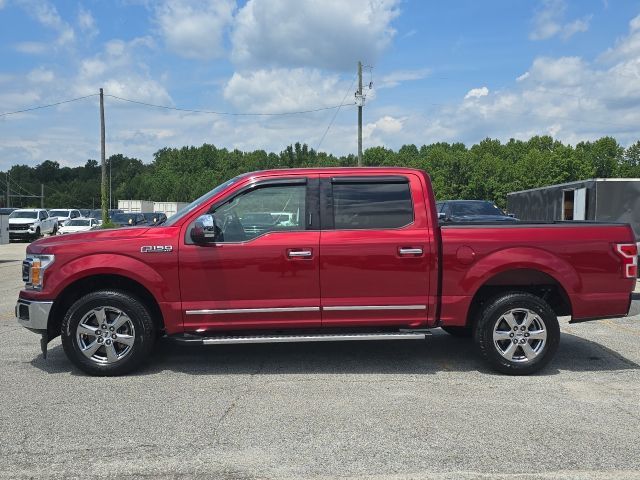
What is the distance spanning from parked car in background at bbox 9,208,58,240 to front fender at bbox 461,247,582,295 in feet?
98.9

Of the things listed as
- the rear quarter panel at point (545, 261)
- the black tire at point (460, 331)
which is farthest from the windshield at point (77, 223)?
the rear quarter panel at point (545, 261)

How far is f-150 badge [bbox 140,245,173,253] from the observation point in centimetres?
561

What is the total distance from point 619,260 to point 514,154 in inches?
4305

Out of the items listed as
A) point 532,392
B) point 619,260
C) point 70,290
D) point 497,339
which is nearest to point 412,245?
point 497,339

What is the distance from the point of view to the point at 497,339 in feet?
19.1

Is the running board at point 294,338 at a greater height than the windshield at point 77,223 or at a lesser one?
lesser

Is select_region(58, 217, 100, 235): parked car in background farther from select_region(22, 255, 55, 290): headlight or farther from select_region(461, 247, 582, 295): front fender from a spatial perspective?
select_region(461, 247, 582, 295): front fender

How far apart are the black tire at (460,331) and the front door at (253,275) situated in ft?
6.65

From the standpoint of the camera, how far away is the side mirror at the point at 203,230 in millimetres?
5492

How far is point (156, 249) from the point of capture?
18.4 feet

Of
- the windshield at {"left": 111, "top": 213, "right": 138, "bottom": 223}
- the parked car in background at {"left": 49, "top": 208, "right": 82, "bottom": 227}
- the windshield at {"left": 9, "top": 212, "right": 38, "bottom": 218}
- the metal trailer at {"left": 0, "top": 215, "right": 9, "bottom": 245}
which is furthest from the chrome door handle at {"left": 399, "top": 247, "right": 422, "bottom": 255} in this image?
the parked car in background at {"left": 49, "top": 208, "right": 82, "bottom": 227}

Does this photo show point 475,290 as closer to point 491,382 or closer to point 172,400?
point 491,382

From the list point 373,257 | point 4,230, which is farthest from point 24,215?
point 373,257

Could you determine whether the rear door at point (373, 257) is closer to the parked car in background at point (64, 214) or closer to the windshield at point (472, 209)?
the windshield at point (472, 209)
